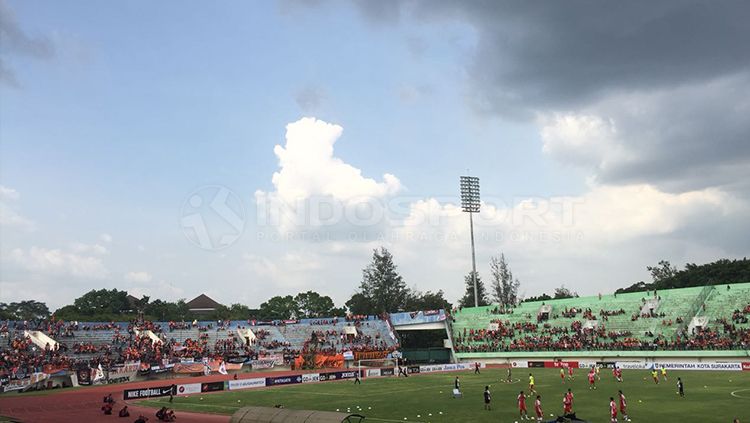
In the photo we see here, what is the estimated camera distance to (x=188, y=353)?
75.8m

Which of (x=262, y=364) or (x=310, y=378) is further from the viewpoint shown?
(x=262, y=364)

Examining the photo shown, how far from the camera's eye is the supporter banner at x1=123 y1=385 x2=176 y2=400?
156 feet

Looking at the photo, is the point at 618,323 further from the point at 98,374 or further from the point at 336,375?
the point at 98,374

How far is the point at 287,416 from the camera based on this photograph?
2236 centimetres

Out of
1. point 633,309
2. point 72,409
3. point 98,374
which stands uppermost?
point 633,309

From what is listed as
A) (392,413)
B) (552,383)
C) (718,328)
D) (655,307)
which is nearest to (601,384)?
(552,383)

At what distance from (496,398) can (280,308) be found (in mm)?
112607

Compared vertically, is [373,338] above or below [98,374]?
above

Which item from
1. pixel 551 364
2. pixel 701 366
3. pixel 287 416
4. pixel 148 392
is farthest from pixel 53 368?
pixel 701 366

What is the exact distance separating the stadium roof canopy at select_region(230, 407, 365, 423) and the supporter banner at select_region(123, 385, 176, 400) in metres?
25.7

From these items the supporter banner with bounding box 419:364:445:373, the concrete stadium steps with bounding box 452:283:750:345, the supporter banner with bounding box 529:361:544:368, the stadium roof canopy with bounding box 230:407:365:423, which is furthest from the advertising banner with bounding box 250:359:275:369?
A: the stadium roof canopy with bounding box 230:407:365:423

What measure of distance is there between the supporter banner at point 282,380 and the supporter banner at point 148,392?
11556 mm

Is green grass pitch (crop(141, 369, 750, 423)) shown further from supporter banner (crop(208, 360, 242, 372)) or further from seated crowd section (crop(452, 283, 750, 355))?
supporter banner (crop(208, 360, 242, 372))

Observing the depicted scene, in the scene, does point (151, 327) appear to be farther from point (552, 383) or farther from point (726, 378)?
point (726, 378)
